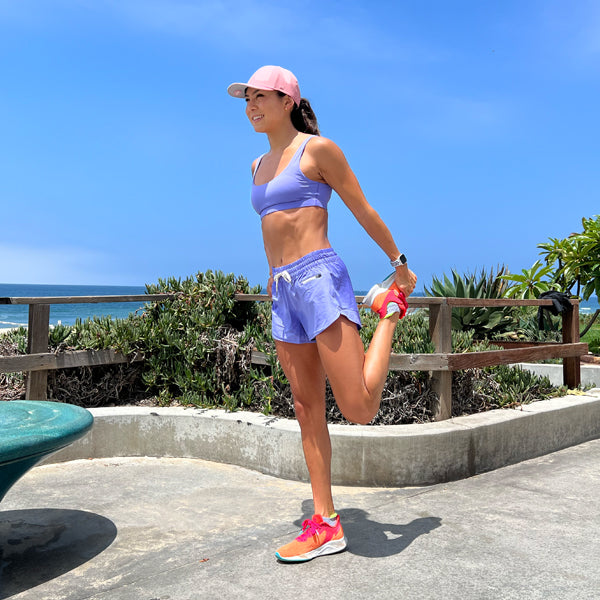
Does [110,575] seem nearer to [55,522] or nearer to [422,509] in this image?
[55,522]

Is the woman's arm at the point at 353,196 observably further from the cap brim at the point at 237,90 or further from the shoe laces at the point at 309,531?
the shoe laces at the point at 309,531

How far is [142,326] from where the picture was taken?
18.9 feet

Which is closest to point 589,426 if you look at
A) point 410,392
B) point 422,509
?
point 410,392

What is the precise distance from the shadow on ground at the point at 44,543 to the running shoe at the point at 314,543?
985 mm

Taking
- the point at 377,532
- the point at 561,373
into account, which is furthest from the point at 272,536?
the point at 561,373

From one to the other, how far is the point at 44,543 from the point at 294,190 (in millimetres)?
2257

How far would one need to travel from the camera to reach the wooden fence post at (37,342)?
16.5 ft

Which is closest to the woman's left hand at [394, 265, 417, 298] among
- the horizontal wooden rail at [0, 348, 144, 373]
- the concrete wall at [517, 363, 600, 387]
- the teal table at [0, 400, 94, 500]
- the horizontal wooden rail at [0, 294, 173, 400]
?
the teal table at [0, 400, 94, 500]

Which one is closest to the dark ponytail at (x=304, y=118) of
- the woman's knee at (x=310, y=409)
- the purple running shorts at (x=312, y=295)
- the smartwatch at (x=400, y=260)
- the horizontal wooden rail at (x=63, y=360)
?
the purple running shorts at (x=312, y=295)

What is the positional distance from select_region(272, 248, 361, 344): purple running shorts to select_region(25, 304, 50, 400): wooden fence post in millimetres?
2675

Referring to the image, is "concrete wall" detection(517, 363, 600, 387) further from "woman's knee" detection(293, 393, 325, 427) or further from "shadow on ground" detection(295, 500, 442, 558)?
"woman's knee" detection(293, 393, 325, 427)

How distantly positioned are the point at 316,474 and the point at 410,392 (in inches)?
76.0

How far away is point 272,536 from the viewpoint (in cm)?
340

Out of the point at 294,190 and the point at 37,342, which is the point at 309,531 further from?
the point at 37,342
